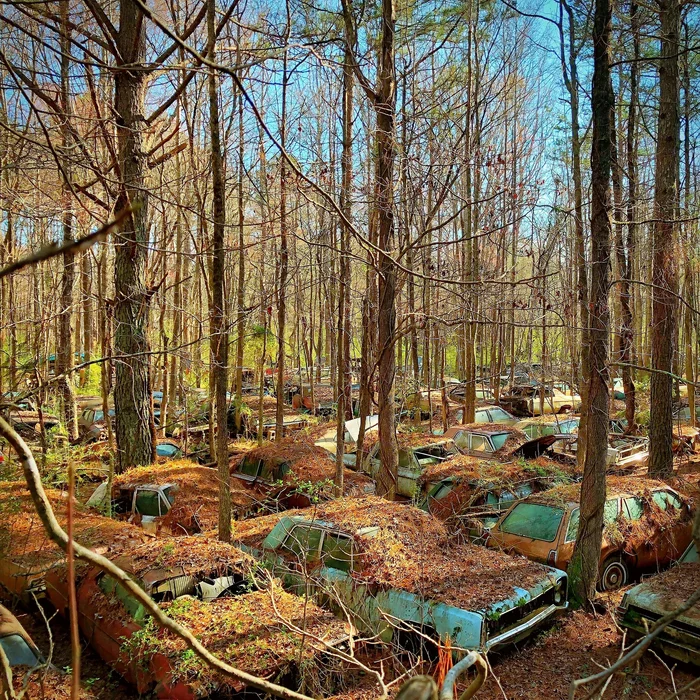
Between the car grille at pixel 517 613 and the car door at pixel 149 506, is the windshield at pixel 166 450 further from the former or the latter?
the car grille at pixel 517 613

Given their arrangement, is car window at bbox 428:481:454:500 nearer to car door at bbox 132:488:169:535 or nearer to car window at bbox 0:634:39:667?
car door at bbox 132:488:169:535

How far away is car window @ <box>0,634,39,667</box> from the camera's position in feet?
16.3

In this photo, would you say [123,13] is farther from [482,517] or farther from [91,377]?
[91,377]

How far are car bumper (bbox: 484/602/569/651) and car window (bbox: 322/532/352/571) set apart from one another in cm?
181

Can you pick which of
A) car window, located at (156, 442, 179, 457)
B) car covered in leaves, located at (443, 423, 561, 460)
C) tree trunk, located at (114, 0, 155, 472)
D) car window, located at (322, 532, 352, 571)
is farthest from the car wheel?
car window, located at (156, 442, 179, 457)

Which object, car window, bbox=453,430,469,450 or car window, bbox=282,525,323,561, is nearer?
car window, bbox=282,525,323,561

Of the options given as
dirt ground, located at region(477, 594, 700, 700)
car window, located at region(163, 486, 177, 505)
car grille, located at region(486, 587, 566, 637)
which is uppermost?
car window, located at region(163, 486, 177, 505)

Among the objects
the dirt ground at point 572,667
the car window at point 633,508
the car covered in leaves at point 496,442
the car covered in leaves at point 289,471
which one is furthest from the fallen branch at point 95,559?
the car covered in leaves at point 496,442

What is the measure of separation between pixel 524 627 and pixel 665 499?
4.12 metres

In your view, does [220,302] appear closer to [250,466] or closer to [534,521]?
[534,521]

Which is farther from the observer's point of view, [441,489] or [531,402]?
[531,402]

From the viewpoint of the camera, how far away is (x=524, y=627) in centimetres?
612

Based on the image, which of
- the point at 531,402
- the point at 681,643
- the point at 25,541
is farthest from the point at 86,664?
the point at 531,402

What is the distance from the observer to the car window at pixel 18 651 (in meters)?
4.97
